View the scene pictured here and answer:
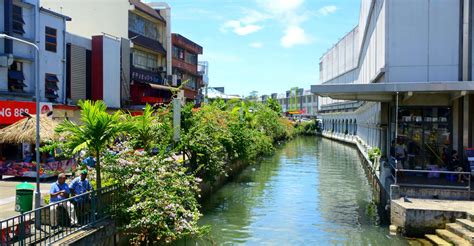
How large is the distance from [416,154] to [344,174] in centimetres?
1054

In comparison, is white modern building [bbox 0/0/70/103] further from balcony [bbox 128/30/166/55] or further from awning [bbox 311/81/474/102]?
awning [bbox 311/81/474/102]

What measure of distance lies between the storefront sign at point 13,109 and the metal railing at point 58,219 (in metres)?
13.7

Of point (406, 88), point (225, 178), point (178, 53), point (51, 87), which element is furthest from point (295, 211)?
point (178, 53)

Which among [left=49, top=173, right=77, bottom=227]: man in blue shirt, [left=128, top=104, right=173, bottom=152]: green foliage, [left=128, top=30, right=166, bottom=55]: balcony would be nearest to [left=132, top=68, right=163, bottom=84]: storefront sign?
[left=128, top=30, right=166, bottom=55]: balcony

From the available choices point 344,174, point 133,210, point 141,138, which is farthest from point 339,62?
point 133,210

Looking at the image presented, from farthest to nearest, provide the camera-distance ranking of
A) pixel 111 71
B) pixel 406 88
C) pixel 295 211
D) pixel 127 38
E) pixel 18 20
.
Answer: pixel 127 38, pixel 111 71, pixel 18 20, pixel 295 211, pixel 406 88

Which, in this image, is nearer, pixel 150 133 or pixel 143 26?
pixel 150 133

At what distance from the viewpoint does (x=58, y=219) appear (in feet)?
33.1

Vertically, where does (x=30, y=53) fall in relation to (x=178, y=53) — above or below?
below

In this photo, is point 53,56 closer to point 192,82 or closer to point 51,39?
point 51,39

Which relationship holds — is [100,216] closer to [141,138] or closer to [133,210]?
[133,210]

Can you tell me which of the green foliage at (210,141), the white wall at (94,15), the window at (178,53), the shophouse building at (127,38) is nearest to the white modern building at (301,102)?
the window at (178,53)

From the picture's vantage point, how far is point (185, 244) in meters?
13.8

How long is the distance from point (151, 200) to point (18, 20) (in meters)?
19.2
